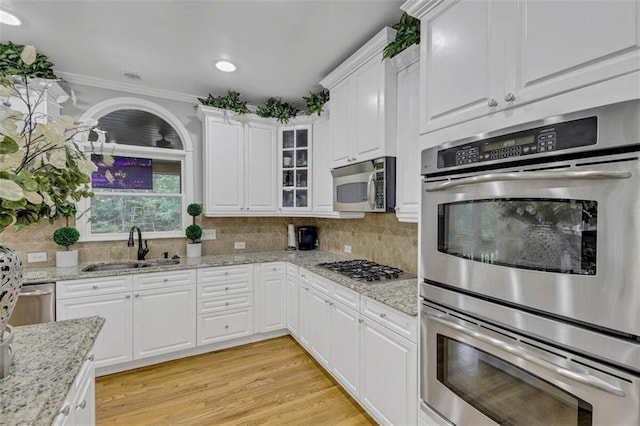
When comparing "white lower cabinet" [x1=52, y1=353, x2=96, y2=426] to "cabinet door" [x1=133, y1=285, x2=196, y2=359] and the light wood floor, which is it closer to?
the light wood floor

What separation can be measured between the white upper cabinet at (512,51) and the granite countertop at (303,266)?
3.32ft

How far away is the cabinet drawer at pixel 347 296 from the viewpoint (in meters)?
2.18

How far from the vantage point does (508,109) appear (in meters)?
1.19

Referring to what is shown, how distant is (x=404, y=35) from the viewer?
2.04 m

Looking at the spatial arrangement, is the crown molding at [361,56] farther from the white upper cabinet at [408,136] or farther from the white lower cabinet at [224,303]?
the white lower cabinet at [224,303]

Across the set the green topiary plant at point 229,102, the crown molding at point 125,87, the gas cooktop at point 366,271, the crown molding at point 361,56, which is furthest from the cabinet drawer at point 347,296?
the crown molding at point 125,87

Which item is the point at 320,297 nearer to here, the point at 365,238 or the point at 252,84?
the point at 365,238

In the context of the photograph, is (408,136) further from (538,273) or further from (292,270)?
(292,270)

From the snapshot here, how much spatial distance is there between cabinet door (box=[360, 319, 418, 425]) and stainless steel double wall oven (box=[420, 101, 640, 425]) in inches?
6.7

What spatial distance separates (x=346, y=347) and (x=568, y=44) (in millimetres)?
2141

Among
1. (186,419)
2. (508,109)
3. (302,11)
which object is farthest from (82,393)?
(302,11)

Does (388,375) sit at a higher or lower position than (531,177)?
lower

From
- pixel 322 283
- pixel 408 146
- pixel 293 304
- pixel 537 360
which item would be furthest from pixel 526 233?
pixel 293 304

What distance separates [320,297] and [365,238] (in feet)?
2.66
